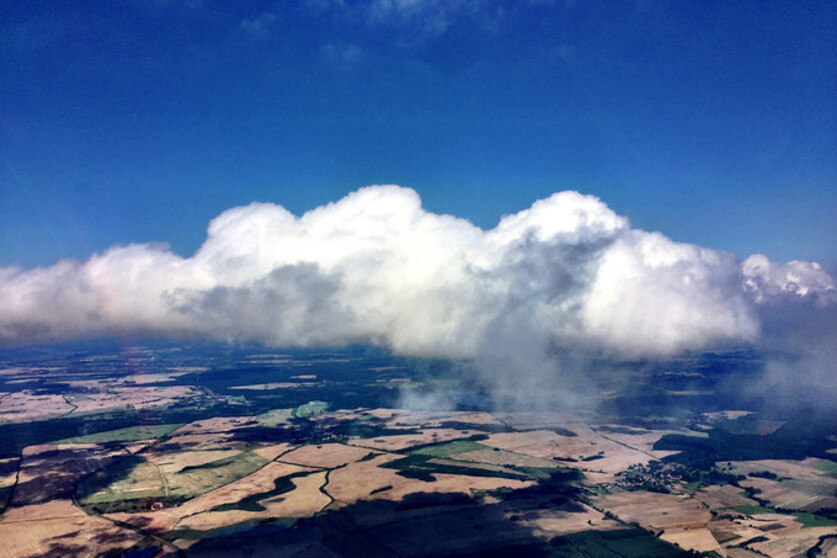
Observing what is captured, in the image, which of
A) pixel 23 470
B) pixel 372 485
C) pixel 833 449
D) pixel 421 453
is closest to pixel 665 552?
pixel 372 485

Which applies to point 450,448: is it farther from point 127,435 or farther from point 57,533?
point 127,435

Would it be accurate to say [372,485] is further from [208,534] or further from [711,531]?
[711,531]

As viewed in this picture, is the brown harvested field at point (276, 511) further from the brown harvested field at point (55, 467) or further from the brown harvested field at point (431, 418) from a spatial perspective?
the brown harvested field at point (431, 418)

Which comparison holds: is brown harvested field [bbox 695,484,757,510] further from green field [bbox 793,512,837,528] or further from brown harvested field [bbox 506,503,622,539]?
brown harvested field [bbox 506,503,622,539]

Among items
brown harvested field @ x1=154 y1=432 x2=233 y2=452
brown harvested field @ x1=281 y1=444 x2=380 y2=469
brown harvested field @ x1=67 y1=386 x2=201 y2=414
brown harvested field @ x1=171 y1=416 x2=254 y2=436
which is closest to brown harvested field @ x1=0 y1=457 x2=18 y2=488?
brown harvested field @ x1=154 y1=432 x2=233 y2=452

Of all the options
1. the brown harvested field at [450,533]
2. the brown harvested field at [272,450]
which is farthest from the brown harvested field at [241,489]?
the brown harvested field at [450,533]

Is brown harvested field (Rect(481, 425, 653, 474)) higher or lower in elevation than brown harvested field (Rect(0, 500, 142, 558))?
lower

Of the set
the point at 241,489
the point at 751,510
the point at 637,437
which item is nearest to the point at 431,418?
the point at 637,437

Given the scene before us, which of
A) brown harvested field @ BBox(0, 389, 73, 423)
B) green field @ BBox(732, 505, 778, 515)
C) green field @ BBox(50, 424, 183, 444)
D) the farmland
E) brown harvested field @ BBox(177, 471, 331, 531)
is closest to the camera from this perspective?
the farmland
